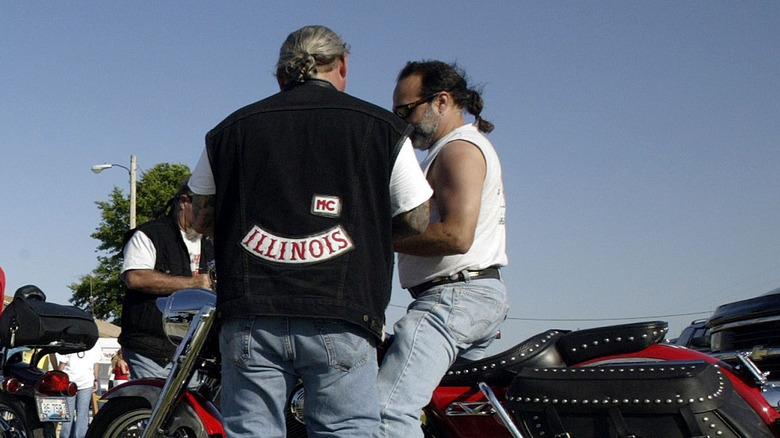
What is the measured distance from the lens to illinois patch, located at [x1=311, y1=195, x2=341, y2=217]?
8.84ft

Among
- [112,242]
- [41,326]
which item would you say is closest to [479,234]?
[41,326]

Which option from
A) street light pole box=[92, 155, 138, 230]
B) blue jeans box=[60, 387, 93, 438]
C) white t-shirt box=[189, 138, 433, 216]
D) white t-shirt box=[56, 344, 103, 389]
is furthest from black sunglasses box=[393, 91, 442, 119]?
street light pole box=[92, 155, 138, 230]

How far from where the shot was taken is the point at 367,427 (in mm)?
2764

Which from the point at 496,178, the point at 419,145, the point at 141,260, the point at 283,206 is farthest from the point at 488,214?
the point at 141,260

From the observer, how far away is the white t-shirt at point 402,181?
2.82m

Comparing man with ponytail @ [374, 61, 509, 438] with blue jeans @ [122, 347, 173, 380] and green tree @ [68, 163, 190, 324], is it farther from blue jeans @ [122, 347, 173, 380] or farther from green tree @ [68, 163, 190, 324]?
green tree @ [68, 163, 190, 324]

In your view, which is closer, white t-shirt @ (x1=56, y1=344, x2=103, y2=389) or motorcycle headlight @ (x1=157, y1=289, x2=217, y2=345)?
motorcycle headlight @ (x1=157, y1=289, x2=217, y2=345)

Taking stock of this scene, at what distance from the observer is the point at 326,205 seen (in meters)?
2.70

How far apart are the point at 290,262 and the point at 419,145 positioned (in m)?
1.33

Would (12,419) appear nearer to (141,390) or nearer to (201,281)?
(201,281)

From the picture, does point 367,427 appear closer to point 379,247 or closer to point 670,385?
point 379,247

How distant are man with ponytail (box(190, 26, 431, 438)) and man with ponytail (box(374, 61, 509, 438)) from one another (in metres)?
0.49

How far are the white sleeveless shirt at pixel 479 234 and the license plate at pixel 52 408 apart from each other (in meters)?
3.31

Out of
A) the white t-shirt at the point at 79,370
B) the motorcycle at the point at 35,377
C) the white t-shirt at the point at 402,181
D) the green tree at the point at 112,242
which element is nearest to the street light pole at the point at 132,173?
the green tree at the point at 112,242
